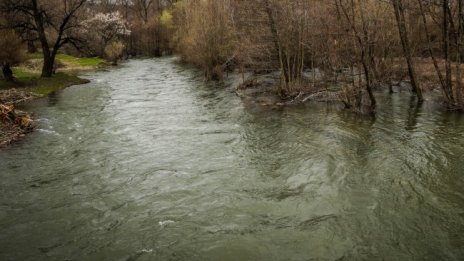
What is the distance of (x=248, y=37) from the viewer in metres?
29.4

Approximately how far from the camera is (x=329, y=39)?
76.7ft

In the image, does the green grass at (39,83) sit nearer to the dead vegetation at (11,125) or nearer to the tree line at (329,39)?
the tree line at (329,39)

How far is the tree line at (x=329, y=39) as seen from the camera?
20.3 m

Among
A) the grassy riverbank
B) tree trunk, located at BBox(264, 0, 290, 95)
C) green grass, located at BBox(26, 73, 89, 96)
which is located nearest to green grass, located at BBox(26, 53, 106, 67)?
the grassy riverbank

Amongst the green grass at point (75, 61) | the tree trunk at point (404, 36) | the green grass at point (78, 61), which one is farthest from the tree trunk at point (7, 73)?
the tree trunk at point (404, 36)

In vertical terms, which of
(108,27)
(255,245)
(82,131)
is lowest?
(255,245)

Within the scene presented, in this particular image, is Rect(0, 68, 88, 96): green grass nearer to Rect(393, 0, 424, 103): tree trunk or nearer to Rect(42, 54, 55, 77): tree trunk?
Rect(42, 54, 55, 77): tree trunk

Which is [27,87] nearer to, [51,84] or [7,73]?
[7,73]

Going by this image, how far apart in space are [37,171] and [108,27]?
177ft

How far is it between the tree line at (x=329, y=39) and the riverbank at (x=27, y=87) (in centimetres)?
203

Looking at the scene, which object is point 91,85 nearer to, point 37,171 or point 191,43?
point 191,43

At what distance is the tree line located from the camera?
20.3 metres

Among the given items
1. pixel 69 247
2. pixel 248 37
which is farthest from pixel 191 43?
pixel 69 247

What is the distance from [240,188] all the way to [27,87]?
24.5 metres
